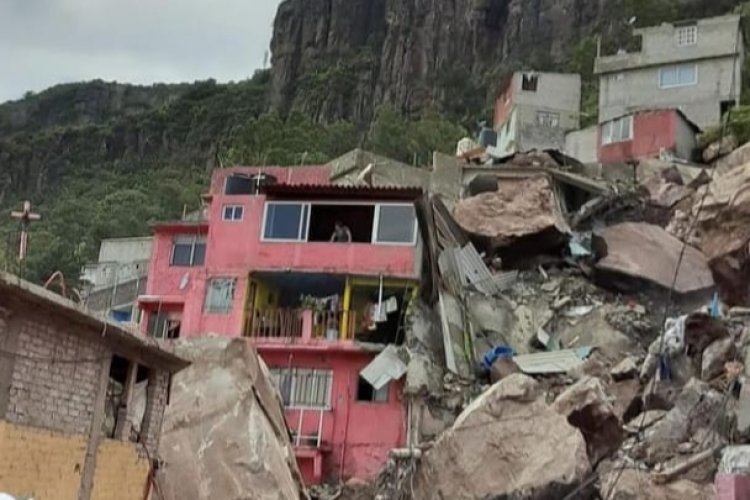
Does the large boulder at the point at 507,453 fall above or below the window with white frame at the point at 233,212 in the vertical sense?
below

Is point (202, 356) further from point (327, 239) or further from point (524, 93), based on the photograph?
point (524, 93)

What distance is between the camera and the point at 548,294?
28609 mm

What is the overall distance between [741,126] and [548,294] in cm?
1502

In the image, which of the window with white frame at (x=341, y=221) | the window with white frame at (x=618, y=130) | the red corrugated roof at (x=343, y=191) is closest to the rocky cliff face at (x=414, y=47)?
the window with white frame at (x=618, y=130)

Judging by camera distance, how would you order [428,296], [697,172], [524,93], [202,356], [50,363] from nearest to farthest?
1. [50,363]
2. [202,356]
3. [428,296]
4. [697,172]
5. [524,93]

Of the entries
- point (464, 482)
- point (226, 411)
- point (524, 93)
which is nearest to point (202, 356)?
point (226, 411)

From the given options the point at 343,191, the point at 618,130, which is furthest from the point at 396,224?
the point at 618,130

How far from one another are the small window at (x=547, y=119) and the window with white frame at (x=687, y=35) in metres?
7.39

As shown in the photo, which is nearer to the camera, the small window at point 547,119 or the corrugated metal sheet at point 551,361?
the corrugated metal sheet at point 551,361

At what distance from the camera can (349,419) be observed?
25.4 metres

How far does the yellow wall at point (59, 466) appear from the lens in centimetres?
1180

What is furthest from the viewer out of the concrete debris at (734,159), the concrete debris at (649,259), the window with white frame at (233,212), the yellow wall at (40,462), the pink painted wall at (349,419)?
the concrete debris at (734,159)

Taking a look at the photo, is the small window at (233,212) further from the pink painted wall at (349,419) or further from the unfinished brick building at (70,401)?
the unfinished brick building at (70,401)

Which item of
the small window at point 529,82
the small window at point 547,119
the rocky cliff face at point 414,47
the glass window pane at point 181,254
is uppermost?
the rocky cliff face at point 414,47
